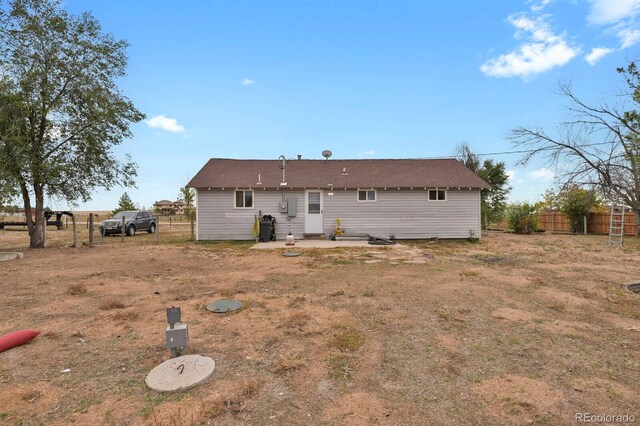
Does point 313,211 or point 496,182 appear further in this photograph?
point 496,182

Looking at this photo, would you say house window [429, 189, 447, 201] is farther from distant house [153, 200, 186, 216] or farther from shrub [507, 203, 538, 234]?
distant house [153, 200, 186, 216]

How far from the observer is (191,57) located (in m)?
13.2

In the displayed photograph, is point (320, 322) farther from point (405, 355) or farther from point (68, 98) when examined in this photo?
point (68, 98)

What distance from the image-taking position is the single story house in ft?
51.4

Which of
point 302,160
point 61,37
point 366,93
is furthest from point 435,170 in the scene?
point 61,37

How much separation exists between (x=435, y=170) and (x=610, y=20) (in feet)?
30.7

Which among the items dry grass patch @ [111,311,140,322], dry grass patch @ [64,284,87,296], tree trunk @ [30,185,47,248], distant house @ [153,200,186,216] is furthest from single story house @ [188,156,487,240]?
distant house @ [153,200,186,216]

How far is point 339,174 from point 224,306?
12671 millimetres

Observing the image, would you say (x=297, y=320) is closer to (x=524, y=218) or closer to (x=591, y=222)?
(x=524, y=218)

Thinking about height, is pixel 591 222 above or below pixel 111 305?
above

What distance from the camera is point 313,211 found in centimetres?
1606

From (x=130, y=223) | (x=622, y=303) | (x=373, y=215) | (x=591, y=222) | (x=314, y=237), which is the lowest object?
(x=622, y=303)

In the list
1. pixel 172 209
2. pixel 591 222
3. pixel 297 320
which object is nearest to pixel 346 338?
pixel 297 320

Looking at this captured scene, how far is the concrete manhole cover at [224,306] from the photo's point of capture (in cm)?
508
